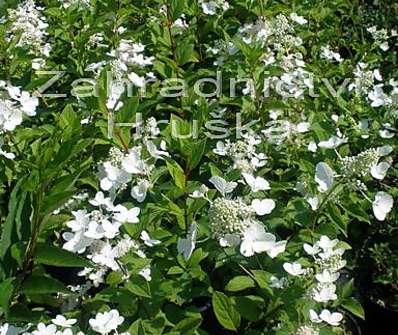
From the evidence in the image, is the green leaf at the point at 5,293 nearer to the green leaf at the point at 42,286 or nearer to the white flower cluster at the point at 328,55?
the green leaf at the point at 42,286

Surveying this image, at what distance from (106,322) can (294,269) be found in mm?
415

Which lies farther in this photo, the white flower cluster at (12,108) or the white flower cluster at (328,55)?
the white flower cluster at (328,55)

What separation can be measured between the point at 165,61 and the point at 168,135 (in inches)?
21.0

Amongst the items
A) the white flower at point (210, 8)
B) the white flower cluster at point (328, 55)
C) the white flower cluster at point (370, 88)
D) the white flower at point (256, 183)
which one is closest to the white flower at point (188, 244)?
the white flower at point (256, 183)

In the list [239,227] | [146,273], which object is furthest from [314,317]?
[146,273]

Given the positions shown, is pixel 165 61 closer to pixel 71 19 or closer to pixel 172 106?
pixel 172 106

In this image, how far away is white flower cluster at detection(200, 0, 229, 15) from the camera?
2555 millimetres

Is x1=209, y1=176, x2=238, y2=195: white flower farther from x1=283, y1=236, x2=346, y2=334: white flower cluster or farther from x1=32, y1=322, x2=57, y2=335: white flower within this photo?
x1=32, y1=322, x2=57, y2=335: white flower

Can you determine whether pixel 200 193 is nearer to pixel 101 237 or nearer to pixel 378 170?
pixel 101 237

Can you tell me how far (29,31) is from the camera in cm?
238

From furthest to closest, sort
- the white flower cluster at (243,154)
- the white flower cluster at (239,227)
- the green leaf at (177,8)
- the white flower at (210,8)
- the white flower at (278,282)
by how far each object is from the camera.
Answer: the white flower at (210,8) < the green leaf at (177,8) < the white flower cluster at (243,154) < the white flower at (278,282) < the white flower cluster at (239,227)

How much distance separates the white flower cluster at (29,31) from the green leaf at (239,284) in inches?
43.6

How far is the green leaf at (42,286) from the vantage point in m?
1.37

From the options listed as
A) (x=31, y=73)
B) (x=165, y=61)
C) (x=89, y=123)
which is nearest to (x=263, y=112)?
(x=165, y=61)
